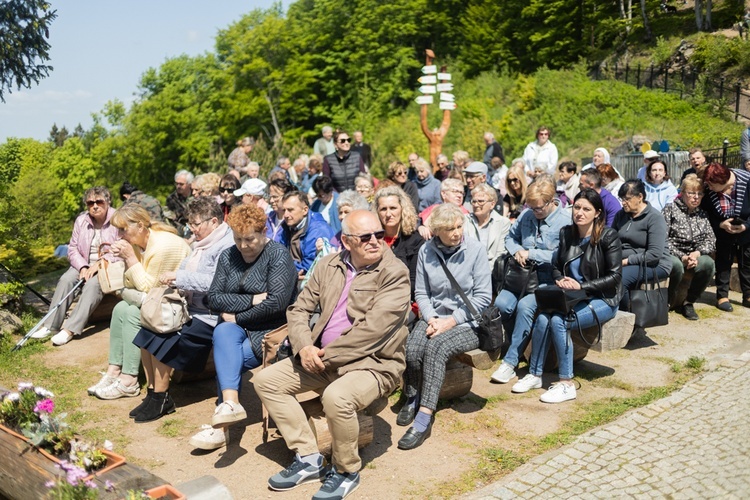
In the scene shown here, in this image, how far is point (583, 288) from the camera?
619 centimetres

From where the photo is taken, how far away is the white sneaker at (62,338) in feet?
26.2

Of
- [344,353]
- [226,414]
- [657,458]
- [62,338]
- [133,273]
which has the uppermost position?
[133,273]

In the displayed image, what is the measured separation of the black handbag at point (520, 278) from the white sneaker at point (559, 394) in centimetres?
90

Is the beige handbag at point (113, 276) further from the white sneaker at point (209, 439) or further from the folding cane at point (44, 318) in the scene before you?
the white sneaker at point (209, 439)

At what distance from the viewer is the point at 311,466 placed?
490 centimetres

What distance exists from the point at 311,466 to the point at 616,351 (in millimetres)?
3677

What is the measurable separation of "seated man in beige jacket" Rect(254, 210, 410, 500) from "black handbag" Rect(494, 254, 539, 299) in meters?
1.89

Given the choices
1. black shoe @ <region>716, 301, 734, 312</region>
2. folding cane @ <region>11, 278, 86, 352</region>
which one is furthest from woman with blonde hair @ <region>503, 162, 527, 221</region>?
folding cane @ <region>11, 278, 86, 352</region>

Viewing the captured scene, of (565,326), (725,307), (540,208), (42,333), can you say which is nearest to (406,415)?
(565,326)

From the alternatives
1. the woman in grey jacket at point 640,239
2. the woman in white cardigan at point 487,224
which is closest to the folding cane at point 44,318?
the woman in white cardigan at point 487,224

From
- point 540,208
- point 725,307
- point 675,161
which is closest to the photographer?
point 540,208

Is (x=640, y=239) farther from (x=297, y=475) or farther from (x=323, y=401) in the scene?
(x=297, y=475)

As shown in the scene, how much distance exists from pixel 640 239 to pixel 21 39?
7760 millimetres

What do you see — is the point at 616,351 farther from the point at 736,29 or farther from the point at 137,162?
the point at 137,162
